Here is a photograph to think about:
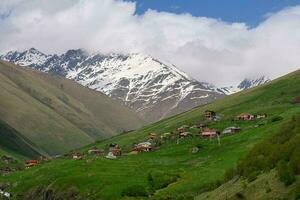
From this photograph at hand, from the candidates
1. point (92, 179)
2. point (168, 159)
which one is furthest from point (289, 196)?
point (168, 159)

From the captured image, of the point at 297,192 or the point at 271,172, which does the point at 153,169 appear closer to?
the point at 271,172

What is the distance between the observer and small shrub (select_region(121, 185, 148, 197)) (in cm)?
12506

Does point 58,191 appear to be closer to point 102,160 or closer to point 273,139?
point 102,160

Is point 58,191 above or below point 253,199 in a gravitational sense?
above

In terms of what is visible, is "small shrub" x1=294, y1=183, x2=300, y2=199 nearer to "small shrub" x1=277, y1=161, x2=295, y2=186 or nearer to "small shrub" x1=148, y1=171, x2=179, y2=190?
"small shrub" x1=277, y1=161, x2=295, y2=186

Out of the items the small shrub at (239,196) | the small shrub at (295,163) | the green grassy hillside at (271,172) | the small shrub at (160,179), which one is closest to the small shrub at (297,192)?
the green grassy hillside at (271,172)

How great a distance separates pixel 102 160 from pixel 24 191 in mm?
28099

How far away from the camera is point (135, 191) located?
415ft

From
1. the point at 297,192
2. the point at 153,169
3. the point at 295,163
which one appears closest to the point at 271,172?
the point at 295,163

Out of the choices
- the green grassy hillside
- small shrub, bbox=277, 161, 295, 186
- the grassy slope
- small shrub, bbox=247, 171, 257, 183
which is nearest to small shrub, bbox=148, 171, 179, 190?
the grassy slope

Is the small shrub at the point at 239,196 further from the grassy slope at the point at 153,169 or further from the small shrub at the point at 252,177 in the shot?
the grassy slope at the point at 153,169

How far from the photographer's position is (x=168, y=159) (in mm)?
178500

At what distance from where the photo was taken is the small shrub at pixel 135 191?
4924 inches

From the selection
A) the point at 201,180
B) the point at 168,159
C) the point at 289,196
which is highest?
the point at 168,159
